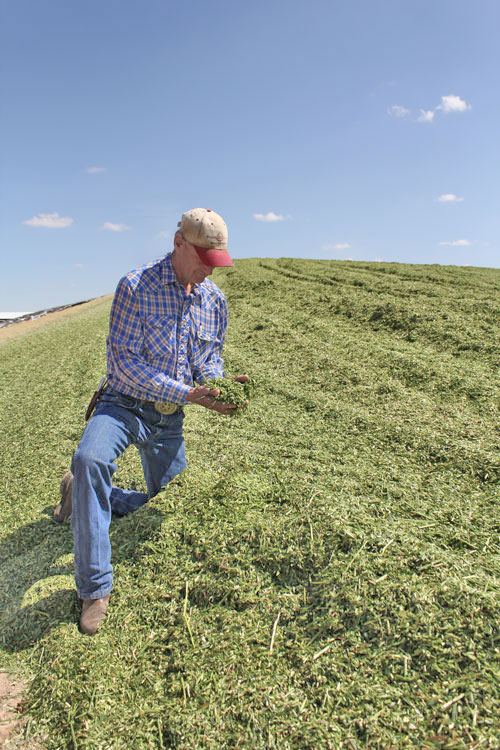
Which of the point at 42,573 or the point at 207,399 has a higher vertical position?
the point at 207,399

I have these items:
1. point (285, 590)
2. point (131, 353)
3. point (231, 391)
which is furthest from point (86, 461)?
point (285, 590)

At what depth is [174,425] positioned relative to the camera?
2699 mm

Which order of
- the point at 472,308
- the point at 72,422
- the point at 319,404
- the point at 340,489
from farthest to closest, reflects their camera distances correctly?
the point at 472,308, the point at 72,422, the point at 319,404, the point at 340,489

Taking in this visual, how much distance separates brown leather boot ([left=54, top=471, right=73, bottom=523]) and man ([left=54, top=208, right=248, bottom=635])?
2.05ft

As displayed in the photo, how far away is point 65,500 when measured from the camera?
3043 mm

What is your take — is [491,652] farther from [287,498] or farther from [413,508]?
[287,498]

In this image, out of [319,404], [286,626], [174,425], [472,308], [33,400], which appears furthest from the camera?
[472,308]

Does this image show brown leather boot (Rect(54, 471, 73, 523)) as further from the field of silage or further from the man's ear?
the man's ear

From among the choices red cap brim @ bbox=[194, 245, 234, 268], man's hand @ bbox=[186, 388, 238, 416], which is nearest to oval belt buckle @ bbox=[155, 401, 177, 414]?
man's hand @ bbox=[186, 388, 238, 416]

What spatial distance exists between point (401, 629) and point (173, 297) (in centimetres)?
182

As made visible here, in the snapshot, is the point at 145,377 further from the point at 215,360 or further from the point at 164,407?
the point at 215,360

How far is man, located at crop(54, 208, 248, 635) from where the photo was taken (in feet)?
6.84

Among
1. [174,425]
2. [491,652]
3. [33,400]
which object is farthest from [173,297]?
[33,400]

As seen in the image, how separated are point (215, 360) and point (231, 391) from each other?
0.30 meters
